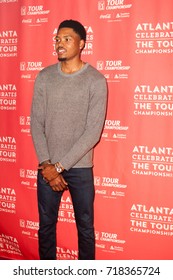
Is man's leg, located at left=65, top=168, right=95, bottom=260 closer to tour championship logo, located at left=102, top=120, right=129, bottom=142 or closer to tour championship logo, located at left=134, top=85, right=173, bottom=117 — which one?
tour championship logo, located at left=102, top=120, right=129, bottom=142

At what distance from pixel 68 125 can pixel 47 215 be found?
2.03 feet

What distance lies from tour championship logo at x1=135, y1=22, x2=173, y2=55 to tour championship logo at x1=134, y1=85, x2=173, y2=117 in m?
0.25

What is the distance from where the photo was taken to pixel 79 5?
267 centimetres

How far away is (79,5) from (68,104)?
87 cm

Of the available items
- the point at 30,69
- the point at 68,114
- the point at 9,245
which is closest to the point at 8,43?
the point at 30,69

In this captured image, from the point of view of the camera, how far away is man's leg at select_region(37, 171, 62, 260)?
2.37 metres

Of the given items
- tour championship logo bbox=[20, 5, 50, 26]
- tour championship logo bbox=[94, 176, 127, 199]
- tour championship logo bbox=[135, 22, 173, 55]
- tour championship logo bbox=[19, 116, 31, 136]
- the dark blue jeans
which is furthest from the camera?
tour championship logo bbox=[19, 116, 31, 136]

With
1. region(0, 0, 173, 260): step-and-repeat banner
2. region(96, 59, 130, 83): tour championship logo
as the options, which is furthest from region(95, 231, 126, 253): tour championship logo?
region(96, 59, 130, 83): tour championship logo

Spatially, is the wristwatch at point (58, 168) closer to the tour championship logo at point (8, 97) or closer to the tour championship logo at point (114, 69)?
the tour championship logo at point (114, 69)

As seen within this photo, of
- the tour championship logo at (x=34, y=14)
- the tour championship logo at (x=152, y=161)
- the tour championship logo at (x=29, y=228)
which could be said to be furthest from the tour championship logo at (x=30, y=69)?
the tour championship logo at (x=29, y=228)

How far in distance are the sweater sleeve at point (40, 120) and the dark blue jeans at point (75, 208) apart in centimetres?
16

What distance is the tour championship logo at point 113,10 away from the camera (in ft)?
8.38

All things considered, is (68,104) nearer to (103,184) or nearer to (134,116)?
(134,116)

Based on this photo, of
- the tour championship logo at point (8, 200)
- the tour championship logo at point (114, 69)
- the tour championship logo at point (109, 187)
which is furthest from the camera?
the tour championship logo at point (8, 200)
